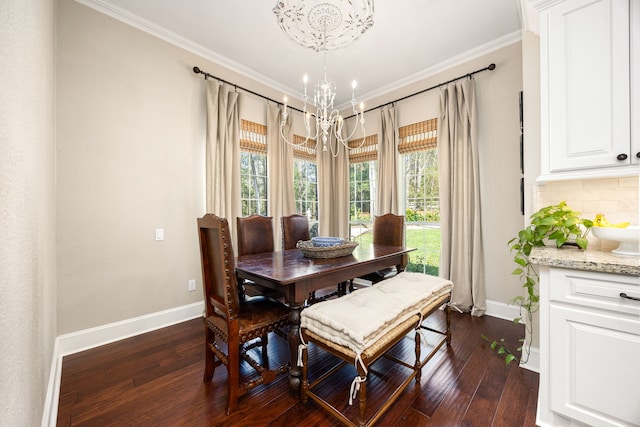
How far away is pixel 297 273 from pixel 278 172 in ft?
7.68

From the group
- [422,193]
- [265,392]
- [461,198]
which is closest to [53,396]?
[265,392]

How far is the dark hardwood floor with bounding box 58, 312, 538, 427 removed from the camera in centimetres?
148

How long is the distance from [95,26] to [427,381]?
4132 millimetres

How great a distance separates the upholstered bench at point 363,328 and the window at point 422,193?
70.4 inches

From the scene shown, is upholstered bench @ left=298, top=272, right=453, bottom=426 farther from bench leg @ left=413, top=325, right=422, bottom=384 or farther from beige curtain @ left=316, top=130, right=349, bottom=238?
beige curtain @ left=316, top=130, right=349, bottom=238

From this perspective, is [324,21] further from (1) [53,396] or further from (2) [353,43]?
(1) [53,396]

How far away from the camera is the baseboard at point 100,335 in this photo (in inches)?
60.8

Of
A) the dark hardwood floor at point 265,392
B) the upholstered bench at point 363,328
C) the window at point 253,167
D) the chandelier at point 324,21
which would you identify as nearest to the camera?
the upholstered bench at point 363,328

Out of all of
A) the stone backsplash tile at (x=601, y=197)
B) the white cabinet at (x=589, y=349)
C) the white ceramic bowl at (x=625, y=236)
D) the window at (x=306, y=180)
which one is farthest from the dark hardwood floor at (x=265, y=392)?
the window at (x=306, y=180)

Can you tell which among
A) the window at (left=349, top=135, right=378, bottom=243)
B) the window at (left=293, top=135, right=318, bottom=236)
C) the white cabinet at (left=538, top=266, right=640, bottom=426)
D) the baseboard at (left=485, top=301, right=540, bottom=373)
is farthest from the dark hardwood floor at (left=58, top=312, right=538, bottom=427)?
the window at (left=293, top=135, right=318, bottom=236)

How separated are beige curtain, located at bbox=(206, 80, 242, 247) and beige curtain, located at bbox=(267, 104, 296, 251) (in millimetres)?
544

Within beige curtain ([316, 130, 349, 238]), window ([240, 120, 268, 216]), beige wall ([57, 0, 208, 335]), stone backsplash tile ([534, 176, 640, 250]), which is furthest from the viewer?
beige curtain ([316, 130, 349, 238])

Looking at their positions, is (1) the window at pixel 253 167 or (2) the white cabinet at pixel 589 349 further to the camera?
(1) the window at pixel 253 167

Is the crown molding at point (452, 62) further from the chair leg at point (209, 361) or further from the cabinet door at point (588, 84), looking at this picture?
the chair leg at point (209, 361)
